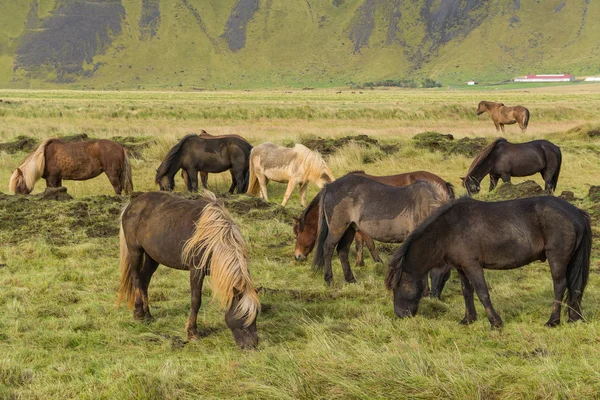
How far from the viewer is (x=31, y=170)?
48.6 feet

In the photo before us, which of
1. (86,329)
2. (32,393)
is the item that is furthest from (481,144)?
(32,393)

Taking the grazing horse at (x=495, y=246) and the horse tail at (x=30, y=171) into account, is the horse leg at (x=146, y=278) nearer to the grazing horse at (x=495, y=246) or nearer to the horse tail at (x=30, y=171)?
the grazing horse at (x=495, y=246)

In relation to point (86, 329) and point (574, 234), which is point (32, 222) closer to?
point (86, 329)

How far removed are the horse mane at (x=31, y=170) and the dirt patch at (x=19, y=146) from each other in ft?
23.7

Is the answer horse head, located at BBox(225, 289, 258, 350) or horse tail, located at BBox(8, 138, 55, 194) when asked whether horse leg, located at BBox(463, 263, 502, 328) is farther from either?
horse tail, located at BBox(8, 138, 55, 194)

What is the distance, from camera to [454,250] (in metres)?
7.15

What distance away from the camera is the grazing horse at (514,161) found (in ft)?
51.8

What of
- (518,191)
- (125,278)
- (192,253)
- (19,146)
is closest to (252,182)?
(518,191)

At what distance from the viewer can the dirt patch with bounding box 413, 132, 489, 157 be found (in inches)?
859

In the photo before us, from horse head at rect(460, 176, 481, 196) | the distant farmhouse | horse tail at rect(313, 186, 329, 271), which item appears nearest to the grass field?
horse tail at rect(313, 186, 329, 271)

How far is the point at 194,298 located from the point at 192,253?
0.48 meters

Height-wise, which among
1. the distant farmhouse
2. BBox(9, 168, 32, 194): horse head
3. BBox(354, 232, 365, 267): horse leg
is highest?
BBox(354, 232, 365, 267): horse leg

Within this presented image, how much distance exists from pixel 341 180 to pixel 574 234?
11.0 feet

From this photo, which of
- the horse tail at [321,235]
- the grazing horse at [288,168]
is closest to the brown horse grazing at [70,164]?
the grazing horse at [288,168]
